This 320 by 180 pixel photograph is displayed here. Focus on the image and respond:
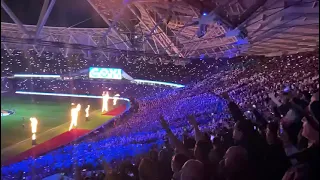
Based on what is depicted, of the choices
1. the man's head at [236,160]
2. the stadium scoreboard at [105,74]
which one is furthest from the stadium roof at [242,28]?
the stadium scoreboard at [105,74]

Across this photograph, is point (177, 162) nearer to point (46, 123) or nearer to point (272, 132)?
point (272, 132)

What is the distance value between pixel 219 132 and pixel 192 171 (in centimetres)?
157

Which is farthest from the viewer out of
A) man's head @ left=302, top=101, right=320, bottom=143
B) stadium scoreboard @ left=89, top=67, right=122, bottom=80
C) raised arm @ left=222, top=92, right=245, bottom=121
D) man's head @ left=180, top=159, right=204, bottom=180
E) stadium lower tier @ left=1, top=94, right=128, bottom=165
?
stadium scoreboard @ left=89, top=67, right=122, bottom=80

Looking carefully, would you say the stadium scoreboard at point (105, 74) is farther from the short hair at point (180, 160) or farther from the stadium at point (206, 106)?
the short hair at point (180, 160)

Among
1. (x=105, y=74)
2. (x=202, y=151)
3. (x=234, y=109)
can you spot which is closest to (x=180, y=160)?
(x=202, y=151)

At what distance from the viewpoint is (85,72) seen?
16.3 ft

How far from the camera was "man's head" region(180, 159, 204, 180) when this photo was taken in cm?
192

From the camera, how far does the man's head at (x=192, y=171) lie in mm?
1923

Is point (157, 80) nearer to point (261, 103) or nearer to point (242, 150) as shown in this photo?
point (261, 103)

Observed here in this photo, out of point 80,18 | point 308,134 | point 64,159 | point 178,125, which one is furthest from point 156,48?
point 308,134

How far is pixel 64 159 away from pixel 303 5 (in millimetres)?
2880

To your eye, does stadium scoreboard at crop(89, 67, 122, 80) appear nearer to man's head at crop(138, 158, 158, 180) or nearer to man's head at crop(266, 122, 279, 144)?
man's head at crop(138, 158, 158, 180)

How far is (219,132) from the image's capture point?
3.46 m

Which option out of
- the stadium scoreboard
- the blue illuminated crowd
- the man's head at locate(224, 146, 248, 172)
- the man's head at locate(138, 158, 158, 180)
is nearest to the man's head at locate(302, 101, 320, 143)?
the blue illuminated crowd
